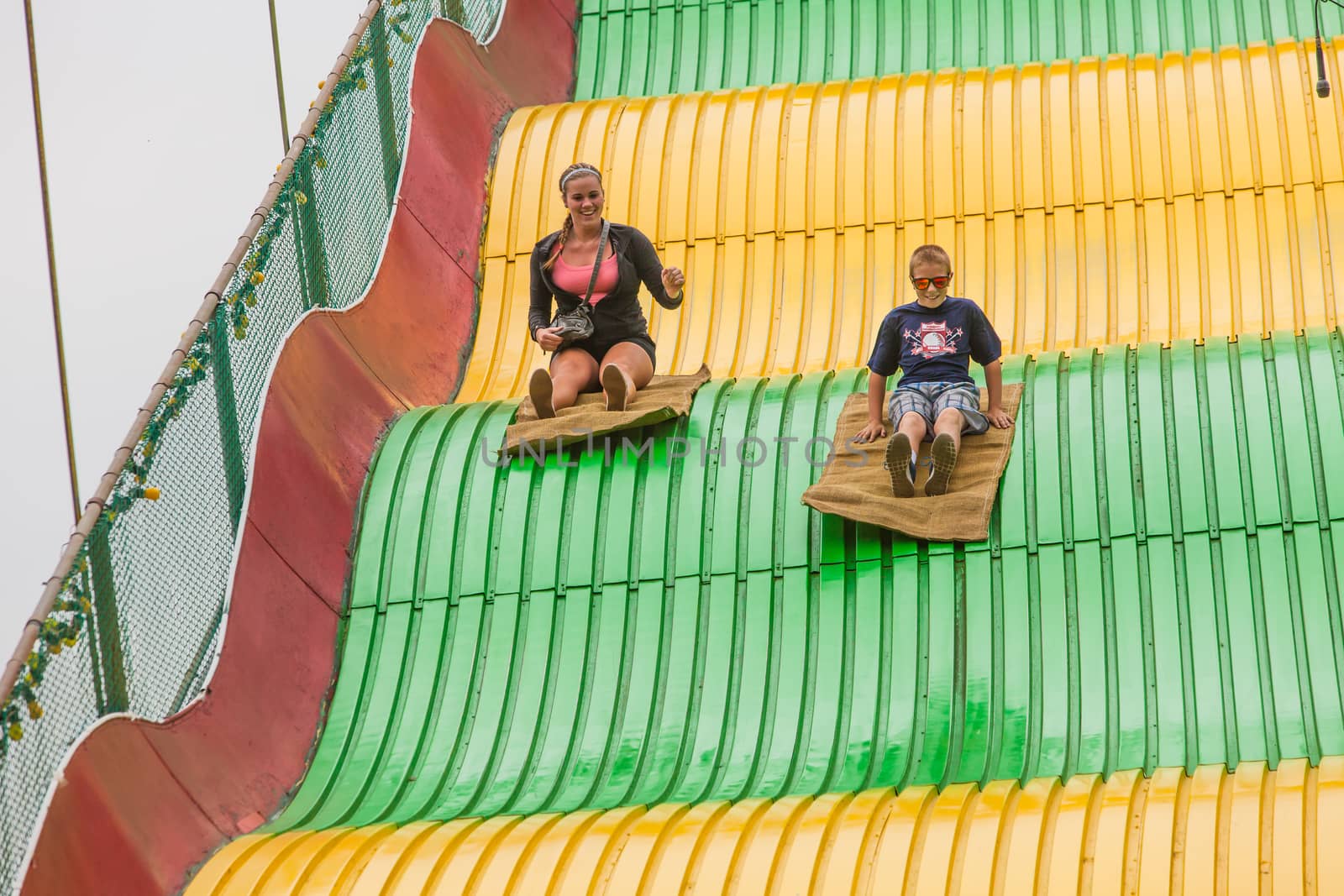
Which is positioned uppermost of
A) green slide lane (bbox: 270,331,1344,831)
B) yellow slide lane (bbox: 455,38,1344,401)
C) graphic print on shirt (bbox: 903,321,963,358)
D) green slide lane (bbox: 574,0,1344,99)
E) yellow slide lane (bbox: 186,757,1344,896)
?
green slide lane (bbox: 574,0,1344,99)

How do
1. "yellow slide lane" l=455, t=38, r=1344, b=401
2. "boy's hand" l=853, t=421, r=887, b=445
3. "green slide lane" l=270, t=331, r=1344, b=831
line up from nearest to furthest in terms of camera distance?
1. "green slide lane" l=270, t=331, r=1344, b=831
2. "boy's hand" l=853, t=421, r=887, b=445
3. "yellow slide lane" l=455, t=38, r=1344, b=401

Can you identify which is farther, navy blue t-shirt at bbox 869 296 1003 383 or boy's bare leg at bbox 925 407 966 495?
navy blue t-shirt at bbox 869 296 1003 383

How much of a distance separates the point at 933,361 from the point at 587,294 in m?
1.47

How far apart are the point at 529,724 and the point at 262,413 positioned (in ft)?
5.53

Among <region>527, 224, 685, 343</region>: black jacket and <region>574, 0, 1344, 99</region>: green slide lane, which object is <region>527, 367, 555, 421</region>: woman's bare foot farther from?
<region>574, 0, 1344, 99</region>: green slide lane

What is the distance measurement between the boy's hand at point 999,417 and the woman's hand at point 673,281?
1315 millimetres

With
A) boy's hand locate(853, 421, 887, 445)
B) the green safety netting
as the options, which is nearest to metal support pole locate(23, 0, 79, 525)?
the green safety netting

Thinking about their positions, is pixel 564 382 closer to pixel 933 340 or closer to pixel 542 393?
pixel 542 393

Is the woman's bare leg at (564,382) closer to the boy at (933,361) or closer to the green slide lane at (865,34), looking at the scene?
the boy at (933,361)

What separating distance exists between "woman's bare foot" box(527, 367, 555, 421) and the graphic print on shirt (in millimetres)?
1464

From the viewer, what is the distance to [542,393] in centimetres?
806

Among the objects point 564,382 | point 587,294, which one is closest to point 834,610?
point 564,382

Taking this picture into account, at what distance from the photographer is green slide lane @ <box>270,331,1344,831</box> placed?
21.9 ft

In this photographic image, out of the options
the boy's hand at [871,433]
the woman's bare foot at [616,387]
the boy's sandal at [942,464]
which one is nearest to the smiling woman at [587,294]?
the woman's bare foot at [616,387]
